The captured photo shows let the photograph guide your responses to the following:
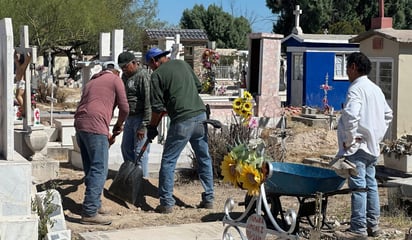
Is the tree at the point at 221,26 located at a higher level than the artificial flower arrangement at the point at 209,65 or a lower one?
higher

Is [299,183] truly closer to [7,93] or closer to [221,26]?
[7,93]

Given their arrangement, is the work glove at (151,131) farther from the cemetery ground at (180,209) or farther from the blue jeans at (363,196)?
the blue jeans at (363,196)

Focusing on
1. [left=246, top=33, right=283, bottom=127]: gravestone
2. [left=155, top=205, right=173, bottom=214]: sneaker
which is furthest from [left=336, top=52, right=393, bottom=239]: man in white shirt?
[left=246, top=33, right=283, bottom=127]: gravestone

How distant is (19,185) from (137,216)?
7.10ft

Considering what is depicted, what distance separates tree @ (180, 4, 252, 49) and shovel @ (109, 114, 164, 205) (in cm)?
5472

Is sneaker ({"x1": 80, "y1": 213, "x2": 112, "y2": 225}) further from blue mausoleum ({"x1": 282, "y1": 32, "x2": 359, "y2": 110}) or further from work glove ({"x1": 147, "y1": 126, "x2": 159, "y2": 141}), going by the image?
blue mausoleum ({"x1": 282, "y1": 32, "x2": 359, "y2": 110})

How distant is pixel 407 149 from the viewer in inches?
398

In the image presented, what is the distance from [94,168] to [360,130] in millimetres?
2568

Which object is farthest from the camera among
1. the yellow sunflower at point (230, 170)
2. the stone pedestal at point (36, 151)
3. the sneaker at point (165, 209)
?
the stone pedestal at point (36, 151)

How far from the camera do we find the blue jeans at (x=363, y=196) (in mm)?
6583

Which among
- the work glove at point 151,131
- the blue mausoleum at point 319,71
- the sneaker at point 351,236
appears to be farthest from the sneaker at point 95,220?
the blue mausoleum at point 319,71

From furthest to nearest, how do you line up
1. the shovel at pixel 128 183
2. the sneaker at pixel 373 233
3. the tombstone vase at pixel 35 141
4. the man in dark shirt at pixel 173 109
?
1. the tombstone vase at pixel 35 141
2. the shovel at pixel 128 183
3. the man in dark shirt at pixel 173 109
4. the sneaker at pixel 373 233

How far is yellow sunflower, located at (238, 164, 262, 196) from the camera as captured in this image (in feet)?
17.5

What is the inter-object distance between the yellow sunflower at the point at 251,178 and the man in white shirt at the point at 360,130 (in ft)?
4.58
